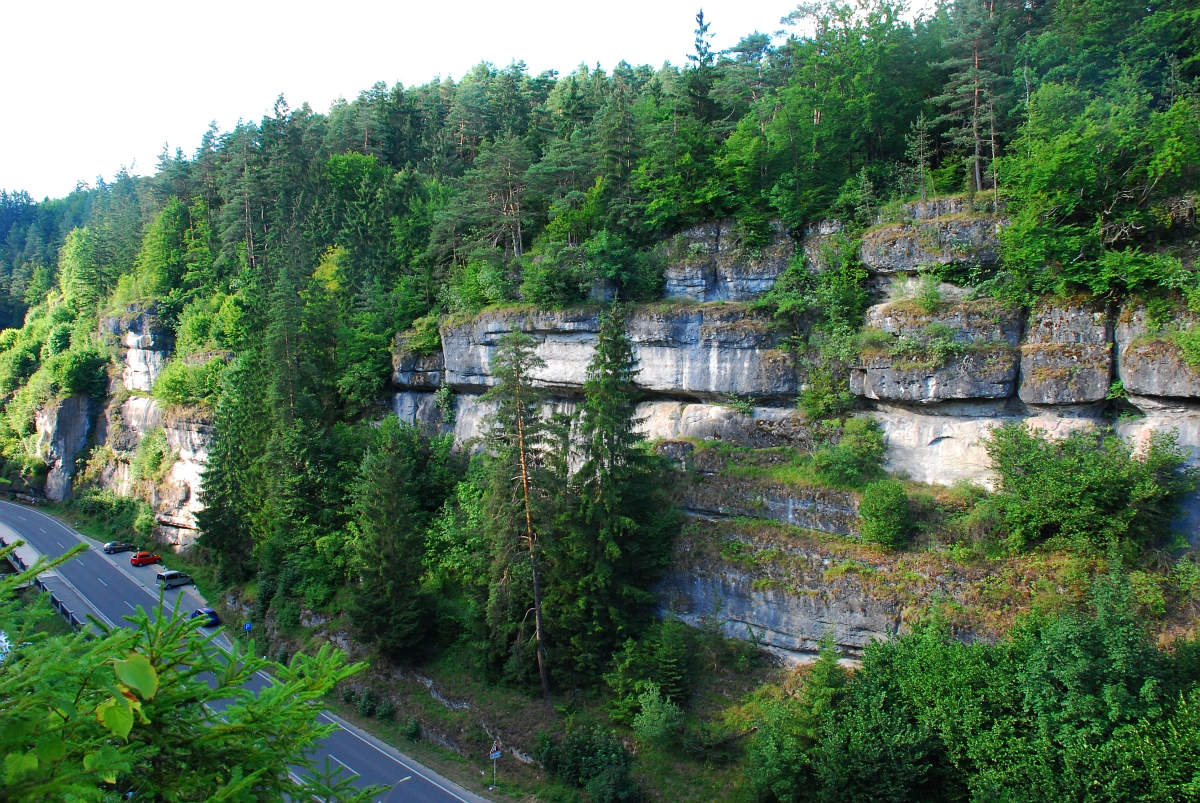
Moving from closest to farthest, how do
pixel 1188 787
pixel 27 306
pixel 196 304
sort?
pixel 1188 787
pixel 196 304
pixel 27 306

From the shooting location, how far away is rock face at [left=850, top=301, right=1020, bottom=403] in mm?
20844

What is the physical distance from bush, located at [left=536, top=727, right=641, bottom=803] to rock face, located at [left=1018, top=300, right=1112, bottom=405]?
16701 mm

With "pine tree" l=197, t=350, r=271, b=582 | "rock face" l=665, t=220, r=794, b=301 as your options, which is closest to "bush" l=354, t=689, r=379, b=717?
"pine tree" l=197, t=350, r=271, b=582

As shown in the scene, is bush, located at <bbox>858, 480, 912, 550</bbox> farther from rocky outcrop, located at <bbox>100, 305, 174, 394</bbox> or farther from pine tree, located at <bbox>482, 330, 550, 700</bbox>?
rocky outcrop, located at <bbox>100, 305, 174, 394</bbox>

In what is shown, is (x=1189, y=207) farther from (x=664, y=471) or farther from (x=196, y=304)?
(x=196, y=304)

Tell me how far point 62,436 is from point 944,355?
181ft

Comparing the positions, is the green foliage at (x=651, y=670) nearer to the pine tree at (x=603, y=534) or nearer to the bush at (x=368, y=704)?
the pine tree at (x=603, y=534)

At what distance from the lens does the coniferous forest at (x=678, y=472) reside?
14258 mm

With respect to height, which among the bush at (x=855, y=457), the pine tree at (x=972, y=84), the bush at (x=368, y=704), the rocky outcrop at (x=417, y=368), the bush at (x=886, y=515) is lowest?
the bush at (x=368, y=704)

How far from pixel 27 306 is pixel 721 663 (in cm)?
7576

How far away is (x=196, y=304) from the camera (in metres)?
42.6

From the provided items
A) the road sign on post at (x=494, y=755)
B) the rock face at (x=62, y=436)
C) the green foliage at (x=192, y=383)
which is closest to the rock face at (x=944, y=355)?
the road sign on post at (x=494, y=755)

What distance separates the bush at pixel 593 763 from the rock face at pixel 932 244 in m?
18.8

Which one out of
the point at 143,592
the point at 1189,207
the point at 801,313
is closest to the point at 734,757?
the point at 801,313
